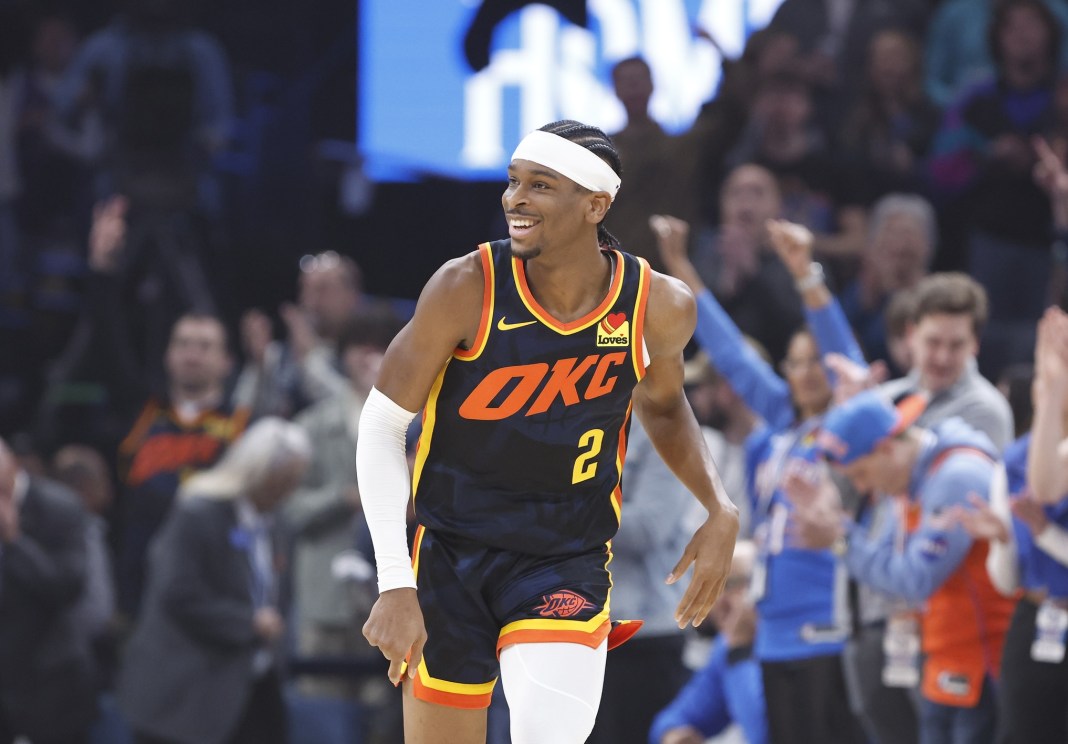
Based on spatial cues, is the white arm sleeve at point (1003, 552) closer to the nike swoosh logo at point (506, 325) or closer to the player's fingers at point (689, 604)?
the player's fingers at point (689, 604)

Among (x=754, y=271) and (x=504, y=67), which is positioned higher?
(x=504, y=67)

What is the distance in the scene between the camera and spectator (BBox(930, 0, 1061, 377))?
8070mm

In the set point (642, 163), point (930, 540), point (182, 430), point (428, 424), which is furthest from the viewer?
point (642, 163)

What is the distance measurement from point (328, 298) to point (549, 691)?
18.4ft

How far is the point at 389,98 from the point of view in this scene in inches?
396

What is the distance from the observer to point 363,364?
7.86m

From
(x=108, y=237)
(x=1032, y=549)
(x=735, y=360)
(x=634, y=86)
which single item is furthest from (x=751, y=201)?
(x=108, y=237)

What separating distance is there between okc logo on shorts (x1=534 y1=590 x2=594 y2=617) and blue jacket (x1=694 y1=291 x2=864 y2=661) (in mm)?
2057

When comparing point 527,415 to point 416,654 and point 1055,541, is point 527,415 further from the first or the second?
point 1055,541

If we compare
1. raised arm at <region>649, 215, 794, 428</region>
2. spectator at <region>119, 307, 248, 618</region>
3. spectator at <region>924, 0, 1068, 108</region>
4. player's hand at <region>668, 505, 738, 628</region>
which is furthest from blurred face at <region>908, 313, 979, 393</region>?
spectator at <region>119, 307, 248, 618</region>

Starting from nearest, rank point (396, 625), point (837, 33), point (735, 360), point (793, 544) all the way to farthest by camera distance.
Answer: point (396, 625) → point (793, 544) → point (735, 360) → point (837, 33)

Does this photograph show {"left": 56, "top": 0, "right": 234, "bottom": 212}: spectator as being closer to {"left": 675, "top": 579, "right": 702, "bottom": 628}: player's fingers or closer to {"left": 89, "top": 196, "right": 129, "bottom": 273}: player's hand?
{"left": 89, "top": 196, "right": 129, "bottom": 273}: player's hand

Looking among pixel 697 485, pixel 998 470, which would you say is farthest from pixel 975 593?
pixel 697 485

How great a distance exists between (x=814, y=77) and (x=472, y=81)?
2233mm
